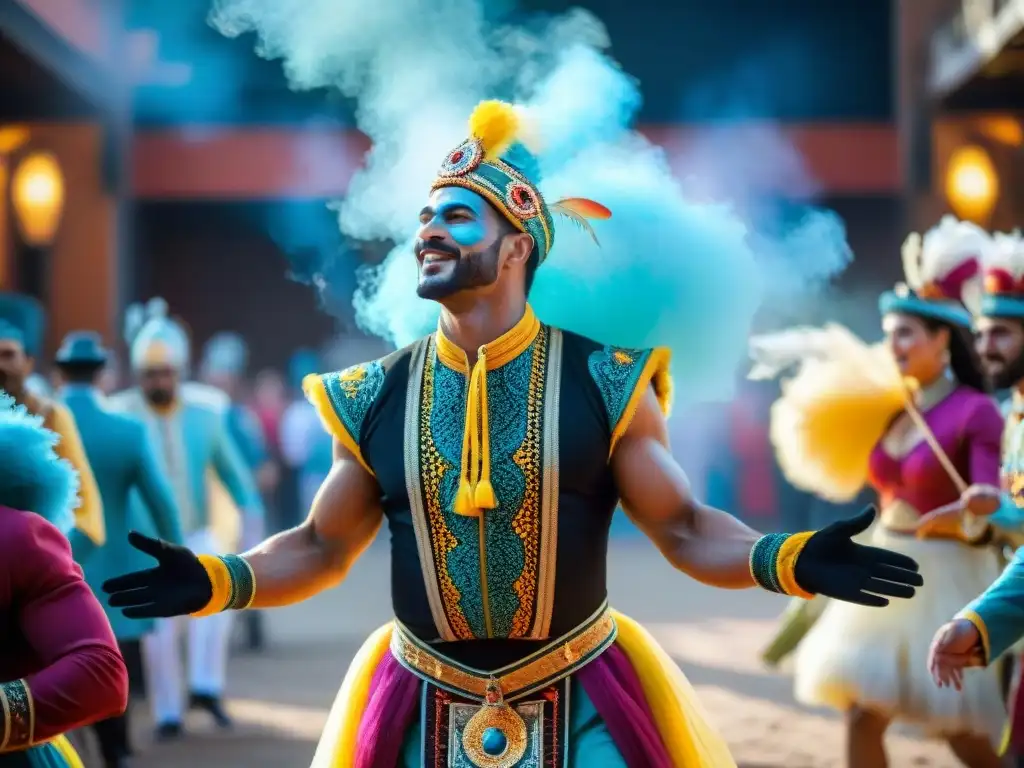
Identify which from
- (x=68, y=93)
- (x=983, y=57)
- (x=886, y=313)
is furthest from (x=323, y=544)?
Answer: (x=68, y=93)

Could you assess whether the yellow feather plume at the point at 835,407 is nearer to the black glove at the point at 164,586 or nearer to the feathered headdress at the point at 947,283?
the feathered headdress at the point at 947,283

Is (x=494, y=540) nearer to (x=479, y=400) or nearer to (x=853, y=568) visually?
(x=479, y=400)

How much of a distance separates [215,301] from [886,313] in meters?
17.2

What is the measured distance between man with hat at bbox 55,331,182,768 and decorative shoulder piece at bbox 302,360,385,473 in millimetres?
3257

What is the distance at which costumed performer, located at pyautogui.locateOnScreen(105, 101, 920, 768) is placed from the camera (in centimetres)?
363

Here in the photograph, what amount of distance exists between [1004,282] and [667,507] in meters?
2.41

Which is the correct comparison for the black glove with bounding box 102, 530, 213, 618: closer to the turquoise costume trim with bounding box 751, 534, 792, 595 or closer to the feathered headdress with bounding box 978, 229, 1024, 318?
the turquoise costume trim with bounding box 751, 534, 792, 595

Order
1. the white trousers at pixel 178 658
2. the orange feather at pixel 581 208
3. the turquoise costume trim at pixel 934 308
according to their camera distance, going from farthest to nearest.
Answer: the white trousers at pixel 178 658, the turquoise costume trim at pixel 934 308, the orange feather at pixel 581 208

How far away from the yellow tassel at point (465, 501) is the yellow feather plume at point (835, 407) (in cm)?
259

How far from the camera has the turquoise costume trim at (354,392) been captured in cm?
385

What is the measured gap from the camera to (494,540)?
144 inches

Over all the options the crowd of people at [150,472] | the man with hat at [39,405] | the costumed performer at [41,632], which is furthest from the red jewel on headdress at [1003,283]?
the costumed performer at [41,632]

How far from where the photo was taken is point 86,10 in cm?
1563

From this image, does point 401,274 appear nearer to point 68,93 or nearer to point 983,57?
point 983,57
